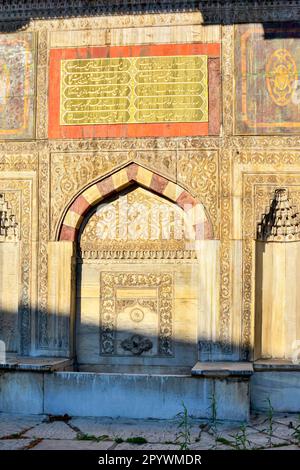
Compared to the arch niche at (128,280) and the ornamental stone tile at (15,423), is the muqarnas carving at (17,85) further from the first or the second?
the ornamental stone tile at (15,423)

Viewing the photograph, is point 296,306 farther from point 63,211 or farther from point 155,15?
point 155,15

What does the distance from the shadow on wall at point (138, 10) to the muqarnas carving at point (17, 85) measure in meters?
0.22

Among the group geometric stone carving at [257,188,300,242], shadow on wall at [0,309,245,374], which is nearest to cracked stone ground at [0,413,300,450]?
shadow on wall at [0,309,245,374]

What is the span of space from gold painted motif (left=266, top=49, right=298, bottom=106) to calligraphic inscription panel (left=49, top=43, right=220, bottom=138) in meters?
0.67

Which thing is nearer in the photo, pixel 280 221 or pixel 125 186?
pixel 280 221

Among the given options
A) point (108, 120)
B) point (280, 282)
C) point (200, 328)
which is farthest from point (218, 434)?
point (108, 120)

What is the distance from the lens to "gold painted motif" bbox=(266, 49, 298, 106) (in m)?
9.84

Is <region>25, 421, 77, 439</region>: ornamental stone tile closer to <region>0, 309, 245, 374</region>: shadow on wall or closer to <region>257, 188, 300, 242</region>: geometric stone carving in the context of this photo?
<region>0, 309, 245, 374</region>: shadow on wall

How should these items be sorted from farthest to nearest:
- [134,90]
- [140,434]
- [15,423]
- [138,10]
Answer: [138,10] < [134,90] < [15,423] < [140,434]

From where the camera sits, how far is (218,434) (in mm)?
8047

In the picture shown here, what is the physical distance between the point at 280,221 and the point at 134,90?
2497 millimetres

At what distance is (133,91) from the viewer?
10000mm

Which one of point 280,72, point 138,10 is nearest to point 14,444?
point 280,72

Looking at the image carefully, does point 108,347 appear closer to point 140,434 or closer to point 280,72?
point 140,434
